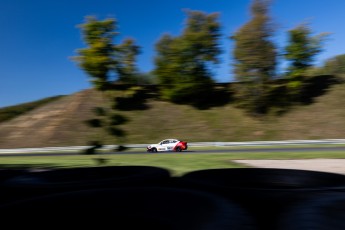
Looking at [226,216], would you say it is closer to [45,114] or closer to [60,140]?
[60,140]

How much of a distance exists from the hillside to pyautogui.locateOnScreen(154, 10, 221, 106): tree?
2.37m

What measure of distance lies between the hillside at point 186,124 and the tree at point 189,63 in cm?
237

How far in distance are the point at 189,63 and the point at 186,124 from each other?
933cm

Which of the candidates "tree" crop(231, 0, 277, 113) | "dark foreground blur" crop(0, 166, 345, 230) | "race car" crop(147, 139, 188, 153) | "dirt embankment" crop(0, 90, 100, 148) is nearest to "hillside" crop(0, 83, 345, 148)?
"dirt embankment" crop(0, 90, 100, 148)

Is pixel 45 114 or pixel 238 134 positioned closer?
pixel 238 134

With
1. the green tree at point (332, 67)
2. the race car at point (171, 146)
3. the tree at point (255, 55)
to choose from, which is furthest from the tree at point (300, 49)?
the green tree at point (332, 67)

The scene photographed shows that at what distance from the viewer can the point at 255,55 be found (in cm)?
4278

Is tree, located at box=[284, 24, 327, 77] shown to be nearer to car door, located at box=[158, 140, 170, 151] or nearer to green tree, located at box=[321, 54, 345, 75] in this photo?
car door, located at box=[158, 140, 170, 151]

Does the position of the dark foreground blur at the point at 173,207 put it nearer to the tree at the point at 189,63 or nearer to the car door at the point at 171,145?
the car door at the point at 171,145

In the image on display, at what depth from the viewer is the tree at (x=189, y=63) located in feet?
157

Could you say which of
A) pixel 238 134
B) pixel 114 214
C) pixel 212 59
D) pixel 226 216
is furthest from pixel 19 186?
pixel 212 59

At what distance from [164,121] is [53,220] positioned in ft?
139

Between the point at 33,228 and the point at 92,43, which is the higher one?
the point at 92,43

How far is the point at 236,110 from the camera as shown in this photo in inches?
1859
